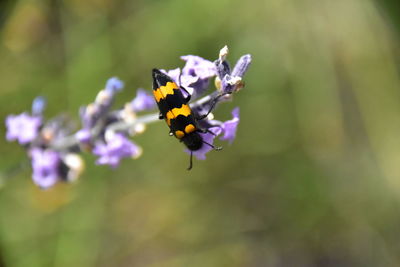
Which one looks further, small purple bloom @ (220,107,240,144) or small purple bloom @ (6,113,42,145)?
small purple bloom @ (6,113,42,145)

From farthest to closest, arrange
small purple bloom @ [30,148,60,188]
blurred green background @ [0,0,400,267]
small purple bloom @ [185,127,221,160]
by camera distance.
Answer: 1. blurred green background @ [0,0,400,267]
2. small purple bloom @ [30,148,60,188]
3. small purple bloom @ [185,127,221,160]

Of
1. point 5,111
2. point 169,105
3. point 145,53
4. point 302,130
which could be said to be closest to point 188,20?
point 145,53

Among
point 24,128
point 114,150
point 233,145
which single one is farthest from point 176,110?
point 233,145

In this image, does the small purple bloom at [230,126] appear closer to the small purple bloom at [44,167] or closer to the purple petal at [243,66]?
the purple petal at [243,66]

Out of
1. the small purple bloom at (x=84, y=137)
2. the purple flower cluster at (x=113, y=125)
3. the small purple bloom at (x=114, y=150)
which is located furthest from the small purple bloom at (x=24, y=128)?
the small purple bloom at (x=114, y=150)

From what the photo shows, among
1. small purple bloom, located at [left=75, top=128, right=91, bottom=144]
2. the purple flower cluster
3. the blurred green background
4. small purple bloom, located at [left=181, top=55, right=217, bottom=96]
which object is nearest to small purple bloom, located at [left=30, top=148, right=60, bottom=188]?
the purple flower cluster

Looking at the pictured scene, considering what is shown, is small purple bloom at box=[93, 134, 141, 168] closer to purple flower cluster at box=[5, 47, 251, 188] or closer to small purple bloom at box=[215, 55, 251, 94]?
purple flower cluster at box=[5, 47, 251, 188]
